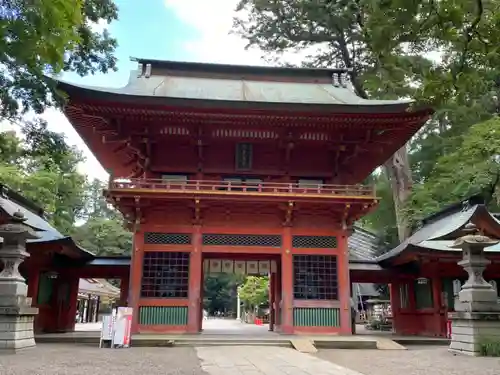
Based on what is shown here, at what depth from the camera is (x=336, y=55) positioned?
26781mm

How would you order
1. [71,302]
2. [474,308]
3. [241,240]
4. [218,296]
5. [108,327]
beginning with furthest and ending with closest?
[218,296] → [71,302] → [241,240] → [108,327] → [474,308]

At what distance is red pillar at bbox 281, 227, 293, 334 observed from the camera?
13.8 metres

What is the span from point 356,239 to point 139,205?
2066 cm

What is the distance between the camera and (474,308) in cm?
1036

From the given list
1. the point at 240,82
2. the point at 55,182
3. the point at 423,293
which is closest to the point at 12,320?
the point at 240,82

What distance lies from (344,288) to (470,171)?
8.24 metres

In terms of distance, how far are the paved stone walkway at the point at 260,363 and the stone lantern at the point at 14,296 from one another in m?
3.97

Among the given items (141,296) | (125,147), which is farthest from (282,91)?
(141,296)

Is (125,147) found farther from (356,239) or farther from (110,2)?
(356,239)

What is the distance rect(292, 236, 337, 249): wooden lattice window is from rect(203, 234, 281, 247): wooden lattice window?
0.58 m

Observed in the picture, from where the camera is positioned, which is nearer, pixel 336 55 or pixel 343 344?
pixel 343 344

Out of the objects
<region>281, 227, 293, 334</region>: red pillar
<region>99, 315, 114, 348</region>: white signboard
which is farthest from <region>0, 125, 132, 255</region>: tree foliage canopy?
<region>281, 227, 293, 334</region>: red pillar

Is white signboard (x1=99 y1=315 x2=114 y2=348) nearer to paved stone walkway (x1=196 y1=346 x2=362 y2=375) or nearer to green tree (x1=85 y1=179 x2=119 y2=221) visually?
paved stone walkway (x1=196 y1=346 x2=362 y2=375)

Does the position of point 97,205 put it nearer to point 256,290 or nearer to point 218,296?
point 218,296
